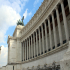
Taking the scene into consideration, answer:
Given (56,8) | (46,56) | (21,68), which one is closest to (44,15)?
(56,8)

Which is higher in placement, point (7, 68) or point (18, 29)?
point (18, 29)

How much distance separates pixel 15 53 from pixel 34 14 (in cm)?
2603

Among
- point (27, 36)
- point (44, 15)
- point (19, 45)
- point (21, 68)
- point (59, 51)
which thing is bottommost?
point (21, 68)

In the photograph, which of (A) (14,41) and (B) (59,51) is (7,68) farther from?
(B) (59,51)

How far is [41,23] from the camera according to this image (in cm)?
4019

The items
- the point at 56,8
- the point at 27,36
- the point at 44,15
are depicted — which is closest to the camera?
the point at 56,8

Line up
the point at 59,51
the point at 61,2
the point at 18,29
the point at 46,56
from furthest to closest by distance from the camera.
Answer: the point at 18,29 → the point at 46,56 → the point at 61,2 → the point at 59,51

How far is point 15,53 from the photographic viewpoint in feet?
197

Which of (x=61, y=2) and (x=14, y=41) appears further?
(x=14, y=41)

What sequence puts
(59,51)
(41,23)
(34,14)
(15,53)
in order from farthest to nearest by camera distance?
(15,53), (34,14), (41,23), (59,51)

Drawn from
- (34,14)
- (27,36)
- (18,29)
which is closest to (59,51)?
(34,14)

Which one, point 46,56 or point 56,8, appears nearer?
point 56,8

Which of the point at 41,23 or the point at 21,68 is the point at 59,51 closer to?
the point at 41,23

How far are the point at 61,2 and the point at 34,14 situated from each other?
23003mm
